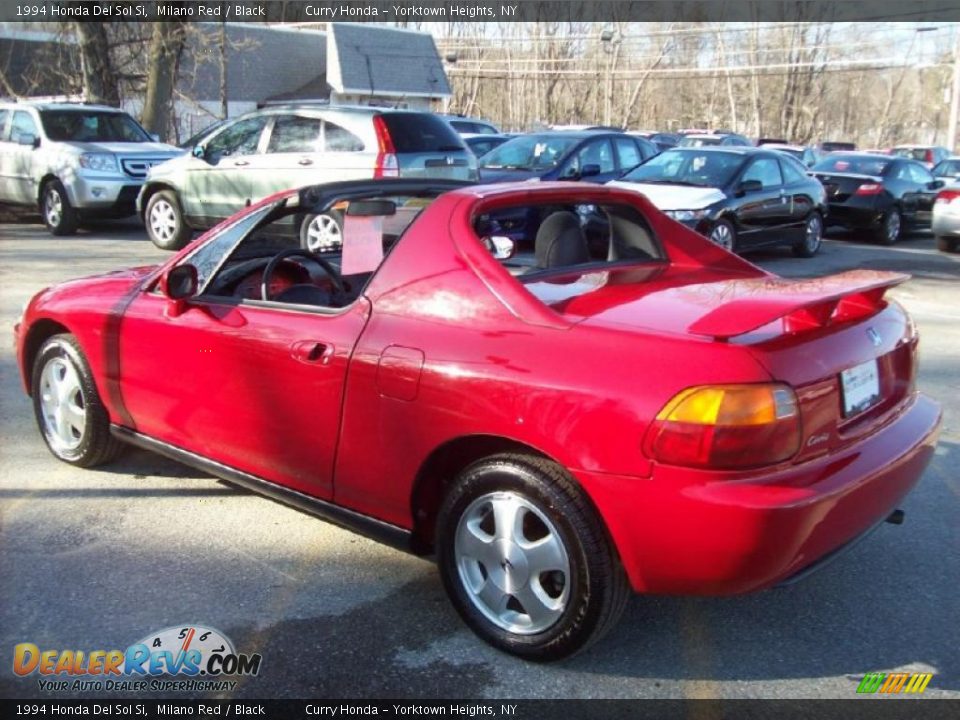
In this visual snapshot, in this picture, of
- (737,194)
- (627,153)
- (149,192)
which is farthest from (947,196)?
(149,192)

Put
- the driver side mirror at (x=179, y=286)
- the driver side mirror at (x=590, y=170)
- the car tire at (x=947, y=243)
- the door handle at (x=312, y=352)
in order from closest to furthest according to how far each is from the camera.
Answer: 1. the door handle at (x=312, y=352)
2. the driver side mirror at (x=179, y=286)
3. the driver side mirror at (x=590, y=170)
4. the car tire at (x=947, y=243)

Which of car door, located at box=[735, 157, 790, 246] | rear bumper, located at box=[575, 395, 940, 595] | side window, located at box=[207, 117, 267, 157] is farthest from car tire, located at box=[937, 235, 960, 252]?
rear bumper, located at box=[575, 395, 940, 595]

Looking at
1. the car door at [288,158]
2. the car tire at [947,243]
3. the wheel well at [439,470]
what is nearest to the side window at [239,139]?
the car door at [288,158]

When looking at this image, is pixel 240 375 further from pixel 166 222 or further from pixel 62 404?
pixel 166 222

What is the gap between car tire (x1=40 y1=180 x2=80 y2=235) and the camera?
13883mm

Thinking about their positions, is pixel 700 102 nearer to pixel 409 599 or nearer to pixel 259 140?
pixel 259 140

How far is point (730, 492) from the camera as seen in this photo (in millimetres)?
2664

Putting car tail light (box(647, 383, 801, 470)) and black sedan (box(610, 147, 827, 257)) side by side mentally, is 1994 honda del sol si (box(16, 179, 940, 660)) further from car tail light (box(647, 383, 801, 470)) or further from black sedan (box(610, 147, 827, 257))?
black sedan (box(610, 147, 827, 257))

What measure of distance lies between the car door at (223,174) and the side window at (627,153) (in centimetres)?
556

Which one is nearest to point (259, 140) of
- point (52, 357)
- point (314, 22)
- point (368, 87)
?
point (52, 357)

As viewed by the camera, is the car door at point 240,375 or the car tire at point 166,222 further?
the car tire at point 166,222

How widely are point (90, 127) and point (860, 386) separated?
14.2 meters

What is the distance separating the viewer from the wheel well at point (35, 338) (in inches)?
188

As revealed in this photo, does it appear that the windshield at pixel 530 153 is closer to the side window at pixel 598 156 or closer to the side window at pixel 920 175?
the side window at pixel 598 156
